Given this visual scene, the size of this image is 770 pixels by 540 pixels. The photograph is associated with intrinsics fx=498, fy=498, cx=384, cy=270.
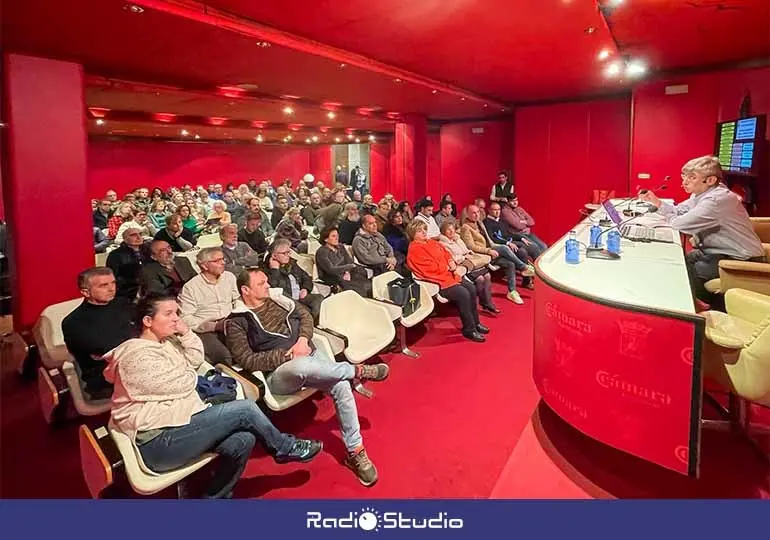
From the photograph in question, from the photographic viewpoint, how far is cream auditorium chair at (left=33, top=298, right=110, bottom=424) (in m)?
2.42

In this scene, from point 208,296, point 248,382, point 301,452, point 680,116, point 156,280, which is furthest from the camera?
point 680,116

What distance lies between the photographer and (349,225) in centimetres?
536

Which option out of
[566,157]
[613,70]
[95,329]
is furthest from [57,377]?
[566,157]

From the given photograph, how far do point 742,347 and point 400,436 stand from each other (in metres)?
1.61

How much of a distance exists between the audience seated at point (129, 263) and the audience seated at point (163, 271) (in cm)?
8

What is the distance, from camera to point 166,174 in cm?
1130

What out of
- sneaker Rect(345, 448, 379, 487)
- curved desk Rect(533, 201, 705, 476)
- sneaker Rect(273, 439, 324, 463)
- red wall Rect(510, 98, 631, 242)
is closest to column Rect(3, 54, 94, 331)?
sneaker Rect(273, 439, 324, 463)

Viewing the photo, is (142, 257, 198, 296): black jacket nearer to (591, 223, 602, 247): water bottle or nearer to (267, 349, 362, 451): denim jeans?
(267, 349, 362, 451): denim jeans

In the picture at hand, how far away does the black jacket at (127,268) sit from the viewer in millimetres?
3719

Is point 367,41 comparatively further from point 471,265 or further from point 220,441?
point 220,441

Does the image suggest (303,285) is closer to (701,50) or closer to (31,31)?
(31,31)

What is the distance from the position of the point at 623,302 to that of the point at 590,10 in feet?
8.45

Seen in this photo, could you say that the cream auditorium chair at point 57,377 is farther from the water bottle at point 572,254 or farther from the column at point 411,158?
the column at point 411,158

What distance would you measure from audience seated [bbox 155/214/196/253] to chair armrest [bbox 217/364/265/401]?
2.72 metres
